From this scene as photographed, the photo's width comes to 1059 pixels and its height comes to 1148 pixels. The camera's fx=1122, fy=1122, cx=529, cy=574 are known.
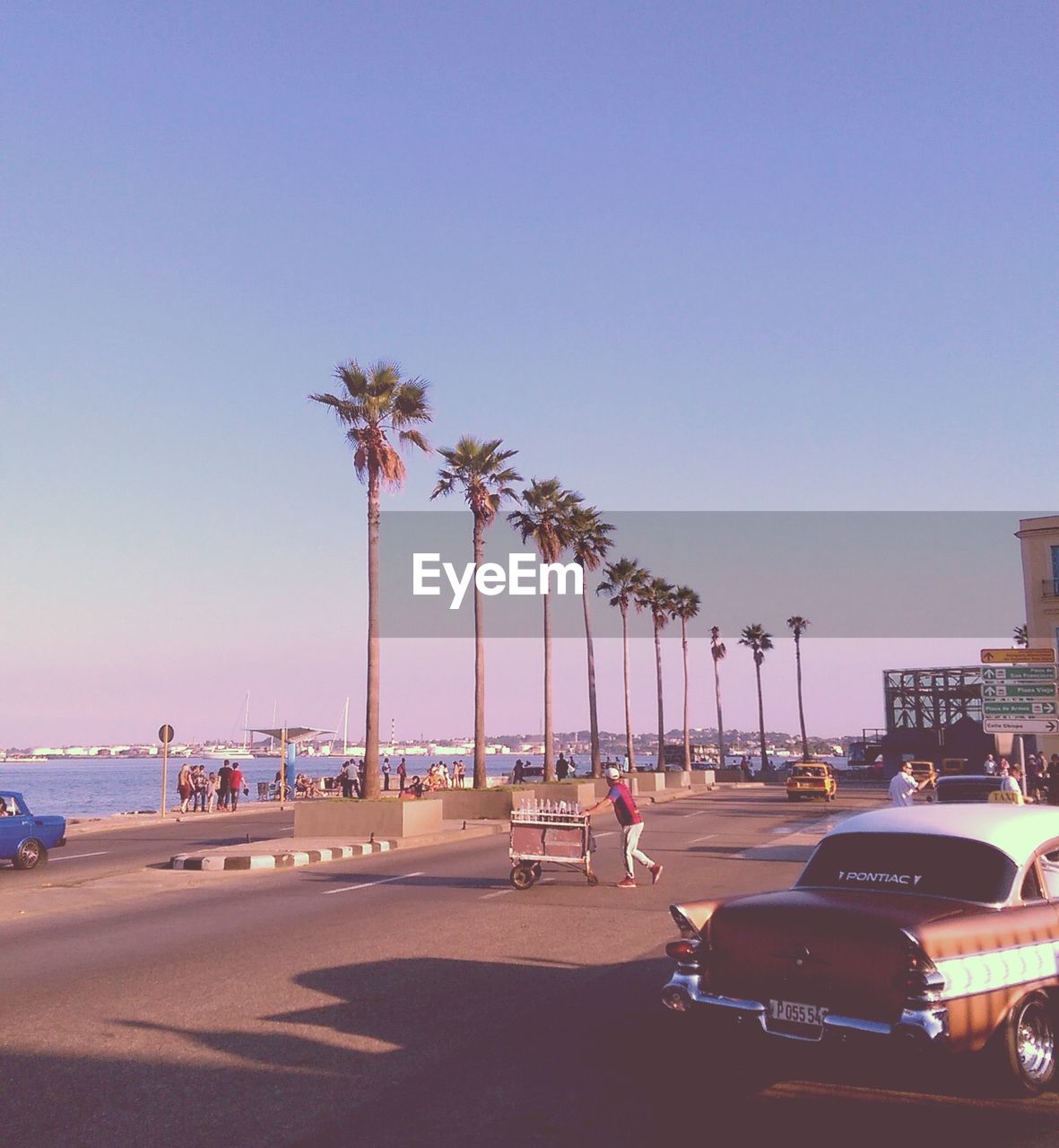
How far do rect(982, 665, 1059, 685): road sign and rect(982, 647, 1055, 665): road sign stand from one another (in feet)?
0.59

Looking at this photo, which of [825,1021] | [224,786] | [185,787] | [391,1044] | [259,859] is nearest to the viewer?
[825,1021]

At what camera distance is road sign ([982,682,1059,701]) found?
22484mm

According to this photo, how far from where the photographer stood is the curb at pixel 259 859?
20547 mm

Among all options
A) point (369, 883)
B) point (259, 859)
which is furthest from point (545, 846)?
point (259, 859)

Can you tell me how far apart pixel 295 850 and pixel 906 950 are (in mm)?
18812

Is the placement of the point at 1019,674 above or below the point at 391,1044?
above

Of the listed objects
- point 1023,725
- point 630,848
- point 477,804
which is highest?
point 1023,725

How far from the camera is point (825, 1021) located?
5.82m

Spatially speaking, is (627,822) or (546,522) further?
(546,522)

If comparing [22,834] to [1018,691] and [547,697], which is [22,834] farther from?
[547,697]

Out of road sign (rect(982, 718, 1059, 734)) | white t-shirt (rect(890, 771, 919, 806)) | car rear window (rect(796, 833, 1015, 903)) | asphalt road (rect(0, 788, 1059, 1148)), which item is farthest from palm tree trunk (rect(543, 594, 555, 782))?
car rear window (rect(796, 833, 1015, 903))

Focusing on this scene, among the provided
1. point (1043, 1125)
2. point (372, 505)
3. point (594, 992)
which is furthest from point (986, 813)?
point (372, 505)

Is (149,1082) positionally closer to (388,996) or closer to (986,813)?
(388,996)

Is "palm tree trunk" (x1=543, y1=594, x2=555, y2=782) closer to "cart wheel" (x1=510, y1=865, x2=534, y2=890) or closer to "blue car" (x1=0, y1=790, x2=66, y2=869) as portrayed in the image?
"blue car" (x1=0, y1=790, x2=66, y2=869)
